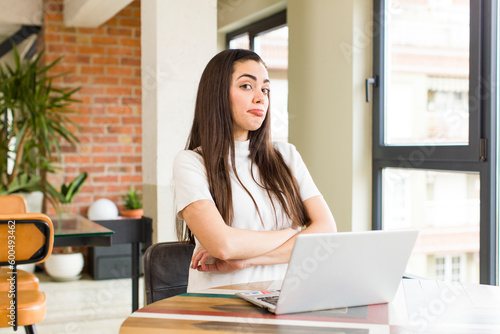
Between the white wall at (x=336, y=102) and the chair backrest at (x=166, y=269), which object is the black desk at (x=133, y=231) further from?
the chair backrest at (x=166, y=269)

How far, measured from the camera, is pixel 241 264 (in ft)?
5.36

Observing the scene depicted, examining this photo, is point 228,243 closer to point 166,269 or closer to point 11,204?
point 166,269

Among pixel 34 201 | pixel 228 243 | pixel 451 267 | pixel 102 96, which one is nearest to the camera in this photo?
pixel 228 243

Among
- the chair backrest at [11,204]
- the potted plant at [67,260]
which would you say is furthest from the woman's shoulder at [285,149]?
the potted plant at [67,260]

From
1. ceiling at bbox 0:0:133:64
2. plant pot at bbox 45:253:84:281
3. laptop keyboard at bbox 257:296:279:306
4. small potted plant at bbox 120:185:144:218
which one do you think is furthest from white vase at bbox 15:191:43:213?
laptop keyboard at bbox 257:296:279:306

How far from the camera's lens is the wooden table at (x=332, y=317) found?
1.14m

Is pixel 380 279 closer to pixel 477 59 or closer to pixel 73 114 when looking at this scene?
pixel 477 59

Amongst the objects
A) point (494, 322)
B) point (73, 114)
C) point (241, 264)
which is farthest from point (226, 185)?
point (73, 114)

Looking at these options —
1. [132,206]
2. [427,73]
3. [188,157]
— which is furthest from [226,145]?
[132,206]

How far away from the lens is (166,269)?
1.74 metres

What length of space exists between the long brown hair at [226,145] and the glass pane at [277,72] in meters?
2.35

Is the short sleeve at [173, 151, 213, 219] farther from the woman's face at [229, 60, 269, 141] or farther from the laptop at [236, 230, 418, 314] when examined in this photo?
the laptop at [236, 230, 418, 314]

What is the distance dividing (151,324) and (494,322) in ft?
2.37

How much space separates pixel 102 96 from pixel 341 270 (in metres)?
4.63
